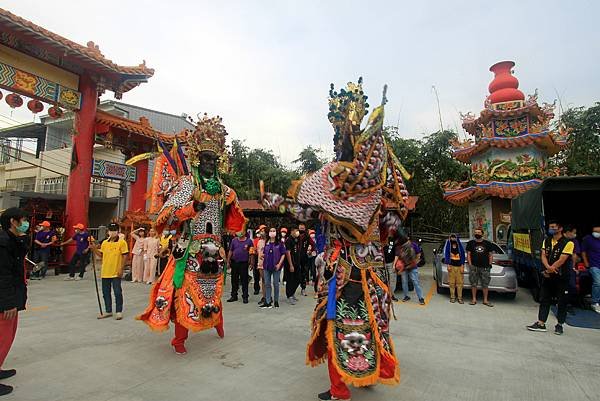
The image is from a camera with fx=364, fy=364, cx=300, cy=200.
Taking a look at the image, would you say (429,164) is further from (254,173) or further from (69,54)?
(69,54)

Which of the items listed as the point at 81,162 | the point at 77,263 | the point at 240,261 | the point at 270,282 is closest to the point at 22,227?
Answer: the point at 240,261

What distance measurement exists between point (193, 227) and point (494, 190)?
11928mm

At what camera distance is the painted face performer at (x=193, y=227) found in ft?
12.9

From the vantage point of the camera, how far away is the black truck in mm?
7258

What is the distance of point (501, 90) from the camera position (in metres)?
14.2

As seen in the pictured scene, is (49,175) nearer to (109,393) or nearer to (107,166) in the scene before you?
(107,166)

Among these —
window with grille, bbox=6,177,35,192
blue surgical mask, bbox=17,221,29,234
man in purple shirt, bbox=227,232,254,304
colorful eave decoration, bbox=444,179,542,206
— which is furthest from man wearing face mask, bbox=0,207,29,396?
window with grille, bbox=6,177,35,192

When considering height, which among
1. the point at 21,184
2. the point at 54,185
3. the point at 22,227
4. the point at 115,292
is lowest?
the point at 115,292

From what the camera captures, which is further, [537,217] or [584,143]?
[584,143]

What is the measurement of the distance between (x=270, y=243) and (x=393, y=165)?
3.99 metres

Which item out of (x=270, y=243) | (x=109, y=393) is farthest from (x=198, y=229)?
(x=270, y=243)

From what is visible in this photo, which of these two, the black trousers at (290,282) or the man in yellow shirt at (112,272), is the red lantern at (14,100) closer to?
the man in yellow shirt at (112,272)

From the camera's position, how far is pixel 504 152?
13.5 m

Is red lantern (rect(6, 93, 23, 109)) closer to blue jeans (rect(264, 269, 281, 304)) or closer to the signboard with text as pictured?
the signboard with text
